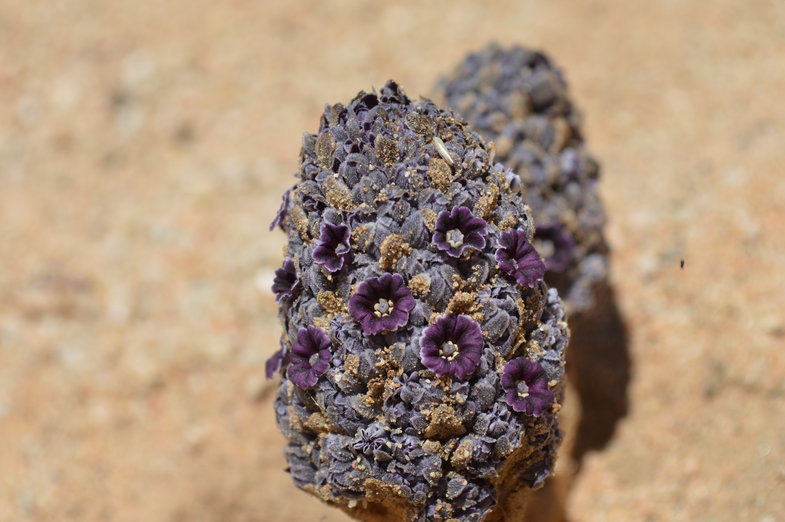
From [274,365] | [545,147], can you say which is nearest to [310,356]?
[274,365]

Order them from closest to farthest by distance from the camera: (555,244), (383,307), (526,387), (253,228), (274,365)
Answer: (383,307), (526,387), (274,365), (555,244), (253,228)

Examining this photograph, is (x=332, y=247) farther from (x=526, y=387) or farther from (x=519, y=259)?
(x=526, y=387)

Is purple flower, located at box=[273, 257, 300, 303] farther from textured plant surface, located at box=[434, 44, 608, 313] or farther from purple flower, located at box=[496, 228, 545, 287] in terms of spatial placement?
textured plant surface, located at box=[434, 44, 608, 313]

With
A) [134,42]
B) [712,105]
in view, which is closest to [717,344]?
[712,105]

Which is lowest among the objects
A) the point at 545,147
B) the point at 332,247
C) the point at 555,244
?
the point at 332,247

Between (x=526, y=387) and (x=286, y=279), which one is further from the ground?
(x=286, y=279)

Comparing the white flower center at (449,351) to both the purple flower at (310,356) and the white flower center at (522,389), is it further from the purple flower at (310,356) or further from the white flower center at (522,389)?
the purple flower at (310,356)

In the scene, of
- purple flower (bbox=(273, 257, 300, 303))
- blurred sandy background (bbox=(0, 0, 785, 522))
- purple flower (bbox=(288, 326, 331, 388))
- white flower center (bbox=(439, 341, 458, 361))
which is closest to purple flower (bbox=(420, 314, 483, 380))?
white flower center (bbox=(439, 341, 458, 361))
